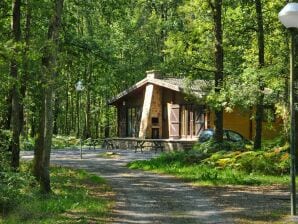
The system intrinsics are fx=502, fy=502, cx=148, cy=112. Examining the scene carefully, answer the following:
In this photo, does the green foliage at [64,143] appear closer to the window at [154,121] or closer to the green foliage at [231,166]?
the window at [154,121]

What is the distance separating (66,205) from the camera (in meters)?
11.4

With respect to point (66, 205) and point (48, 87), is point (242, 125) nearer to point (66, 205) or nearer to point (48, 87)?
point (48, 87)

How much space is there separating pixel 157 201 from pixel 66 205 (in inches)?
85.8

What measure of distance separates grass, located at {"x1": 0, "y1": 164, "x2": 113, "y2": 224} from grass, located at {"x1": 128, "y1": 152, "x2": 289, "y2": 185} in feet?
10.4

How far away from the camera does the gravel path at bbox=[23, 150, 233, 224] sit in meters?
9.90

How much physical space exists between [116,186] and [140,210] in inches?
168

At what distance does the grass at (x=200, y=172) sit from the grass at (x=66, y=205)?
3171mm

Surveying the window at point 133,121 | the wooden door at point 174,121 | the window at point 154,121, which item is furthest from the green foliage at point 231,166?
the window at point 133,121

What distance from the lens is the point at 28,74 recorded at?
55.8 feet

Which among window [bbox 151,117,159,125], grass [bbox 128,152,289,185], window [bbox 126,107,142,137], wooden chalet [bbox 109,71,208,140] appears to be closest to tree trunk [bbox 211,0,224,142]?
grass [bbox 128,152,289,185]

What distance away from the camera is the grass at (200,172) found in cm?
1516

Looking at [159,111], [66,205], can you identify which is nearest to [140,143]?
[159,111]

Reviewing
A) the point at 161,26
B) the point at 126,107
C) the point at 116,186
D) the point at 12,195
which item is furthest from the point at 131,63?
the point at 12,195

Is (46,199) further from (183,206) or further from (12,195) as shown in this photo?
(183,206)
